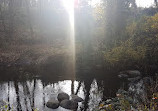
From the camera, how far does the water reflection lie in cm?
883

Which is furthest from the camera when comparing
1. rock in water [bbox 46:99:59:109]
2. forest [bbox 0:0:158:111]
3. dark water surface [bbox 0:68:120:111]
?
forest [bbox 0:0:158:111]

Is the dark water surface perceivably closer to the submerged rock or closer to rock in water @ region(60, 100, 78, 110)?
rock in water @ region(60, 100, 78, 110)

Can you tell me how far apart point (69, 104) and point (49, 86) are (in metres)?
3.09

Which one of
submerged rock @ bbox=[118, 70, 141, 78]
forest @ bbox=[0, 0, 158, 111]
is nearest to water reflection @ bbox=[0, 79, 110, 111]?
forest @ bbox=[0, 0, 158, 111]

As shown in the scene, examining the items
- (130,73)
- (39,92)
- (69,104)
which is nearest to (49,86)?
(39,92)

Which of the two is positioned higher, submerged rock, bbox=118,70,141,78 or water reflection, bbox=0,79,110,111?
submerged rock, bbox=118,70,141,78

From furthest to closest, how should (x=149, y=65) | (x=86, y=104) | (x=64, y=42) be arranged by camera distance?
(x=64, y=42), (x=149, y=65), (x=86, y=104)

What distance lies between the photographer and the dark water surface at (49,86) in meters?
9.07

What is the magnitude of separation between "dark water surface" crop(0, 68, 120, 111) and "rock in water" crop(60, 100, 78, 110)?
0.25m

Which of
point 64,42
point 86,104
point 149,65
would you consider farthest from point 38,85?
point 64,42

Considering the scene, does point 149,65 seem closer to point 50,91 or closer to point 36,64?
point 50,91

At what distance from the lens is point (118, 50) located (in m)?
13.8

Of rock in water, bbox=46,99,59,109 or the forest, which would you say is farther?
the forest

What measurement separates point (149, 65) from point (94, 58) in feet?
15.5
